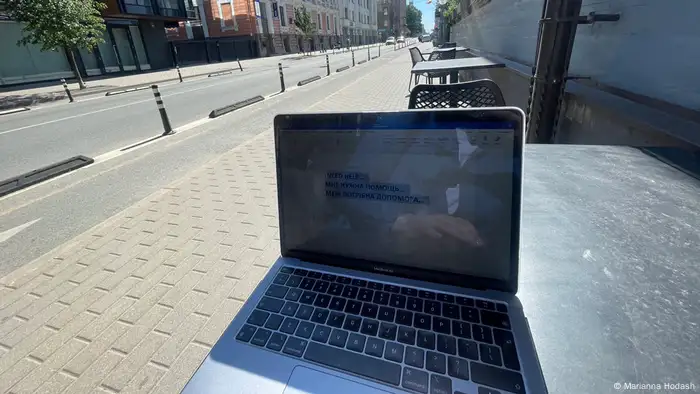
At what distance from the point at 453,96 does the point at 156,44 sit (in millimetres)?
28289

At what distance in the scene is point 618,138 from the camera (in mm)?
2059

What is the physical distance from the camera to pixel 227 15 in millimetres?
34469

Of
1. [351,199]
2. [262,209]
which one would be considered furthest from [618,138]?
[262,209]

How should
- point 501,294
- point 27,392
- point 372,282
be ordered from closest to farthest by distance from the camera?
point 501,294
point 372,282
point 27,392

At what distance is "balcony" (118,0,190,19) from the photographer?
20.5 meters

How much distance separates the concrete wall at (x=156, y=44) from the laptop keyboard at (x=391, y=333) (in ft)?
93.8

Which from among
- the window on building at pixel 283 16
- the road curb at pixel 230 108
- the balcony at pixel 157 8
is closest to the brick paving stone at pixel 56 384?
the road curb at pixel 230 108

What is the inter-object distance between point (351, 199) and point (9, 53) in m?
23.7

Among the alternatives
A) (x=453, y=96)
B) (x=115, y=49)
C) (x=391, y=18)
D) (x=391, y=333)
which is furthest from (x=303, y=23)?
(x=391, y=18)

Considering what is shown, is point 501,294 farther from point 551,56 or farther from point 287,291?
point 551,56

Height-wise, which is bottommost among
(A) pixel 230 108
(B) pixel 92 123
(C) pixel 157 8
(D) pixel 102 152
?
(D) pixel 102 152

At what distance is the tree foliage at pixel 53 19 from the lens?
42.0 ft

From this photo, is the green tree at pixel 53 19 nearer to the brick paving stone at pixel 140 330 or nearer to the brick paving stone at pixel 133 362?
the brick paving stone at pixel 140 330

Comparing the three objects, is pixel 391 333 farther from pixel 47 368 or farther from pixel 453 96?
pixel 453 96
